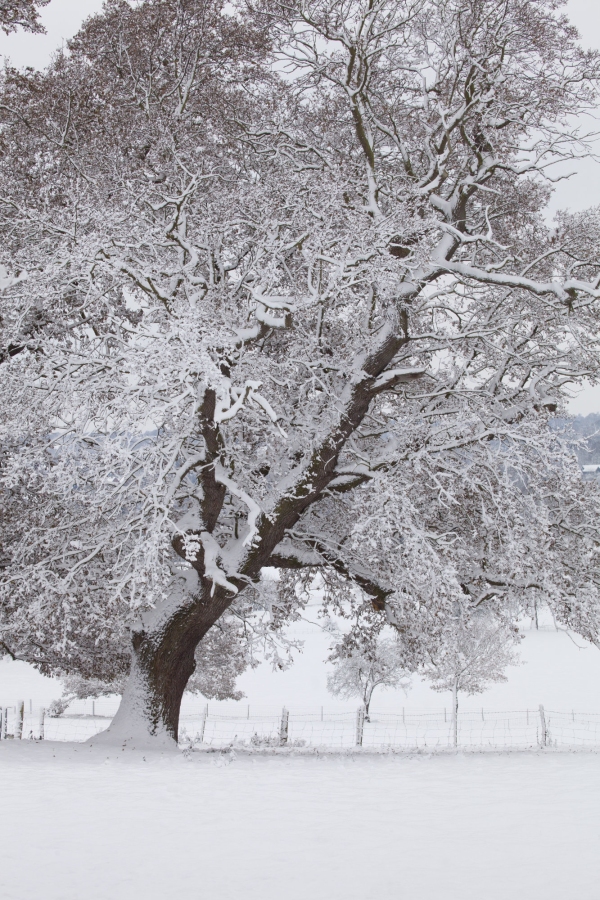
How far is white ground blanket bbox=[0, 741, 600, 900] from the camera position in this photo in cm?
471

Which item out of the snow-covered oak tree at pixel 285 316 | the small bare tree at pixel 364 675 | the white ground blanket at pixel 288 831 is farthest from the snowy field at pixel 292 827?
the small bare tree at pixel 364 675

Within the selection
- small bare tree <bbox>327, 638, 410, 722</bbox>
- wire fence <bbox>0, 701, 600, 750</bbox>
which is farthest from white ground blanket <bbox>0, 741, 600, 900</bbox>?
small bare tree <bbox>327, 638, 410, 722</bbox>

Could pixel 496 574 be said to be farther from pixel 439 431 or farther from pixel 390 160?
pixel 390 160

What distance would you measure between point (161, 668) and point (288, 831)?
5417 mm

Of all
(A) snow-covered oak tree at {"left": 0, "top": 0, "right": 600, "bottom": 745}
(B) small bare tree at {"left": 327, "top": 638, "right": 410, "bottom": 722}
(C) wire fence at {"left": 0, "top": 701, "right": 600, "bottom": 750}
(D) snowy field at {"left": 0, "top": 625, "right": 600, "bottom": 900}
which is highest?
(A) snow-covered oak tree at {"left": 0, "top": 0, "right": 600, "bottom": 745}

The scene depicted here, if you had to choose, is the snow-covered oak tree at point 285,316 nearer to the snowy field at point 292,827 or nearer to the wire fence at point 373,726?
the snowy field at point 292,827

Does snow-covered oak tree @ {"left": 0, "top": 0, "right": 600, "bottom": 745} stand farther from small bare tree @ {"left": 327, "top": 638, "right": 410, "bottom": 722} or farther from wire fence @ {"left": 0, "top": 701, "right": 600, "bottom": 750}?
small bare tree @ {"left": 327, "top": 638, "right": 410, "bottom": 722}

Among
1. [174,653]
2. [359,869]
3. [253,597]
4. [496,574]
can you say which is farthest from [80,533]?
[359,869]

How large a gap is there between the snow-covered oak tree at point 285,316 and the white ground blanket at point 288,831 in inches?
88.4

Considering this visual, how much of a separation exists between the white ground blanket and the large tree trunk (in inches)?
42.1

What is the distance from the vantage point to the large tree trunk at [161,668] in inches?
433

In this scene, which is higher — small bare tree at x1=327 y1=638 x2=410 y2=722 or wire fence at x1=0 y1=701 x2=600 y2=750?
small bare tree at x1=327 y1=638 x2=410 y2=722

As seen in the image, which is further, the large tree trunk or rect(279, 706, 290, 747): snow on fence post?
rect(279, 706, 290, 747): snow on fence post

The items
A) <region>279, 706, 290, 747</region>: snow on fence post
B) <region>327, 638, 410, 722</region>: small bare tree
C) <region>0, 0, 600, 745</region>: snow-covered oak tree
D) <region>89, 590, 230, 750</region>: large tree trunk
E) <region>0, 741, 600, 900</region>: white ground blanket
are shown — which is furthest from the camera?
<region>327, 638, 410, 722</region>: small bare tree
